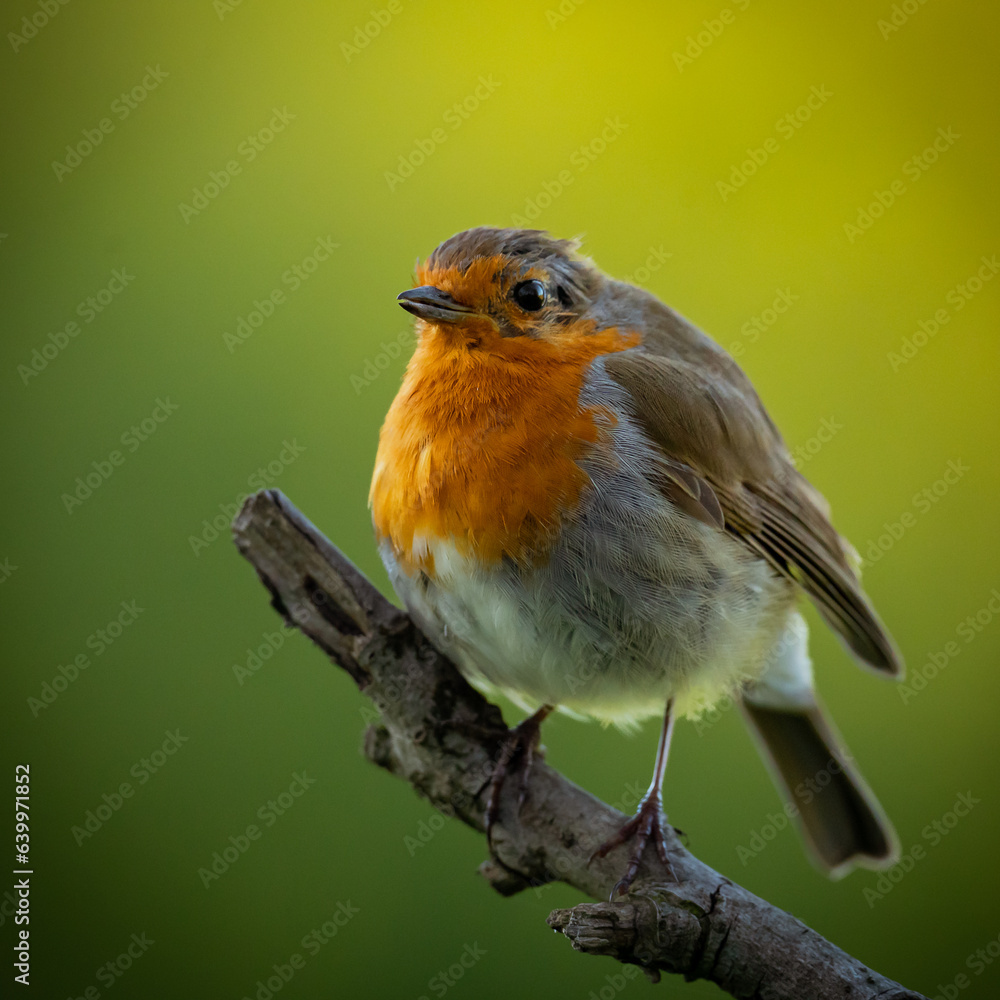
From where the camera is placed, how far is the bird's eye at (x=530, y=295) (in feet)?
9.45

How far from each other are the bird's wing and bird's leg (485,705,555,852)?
803 mm

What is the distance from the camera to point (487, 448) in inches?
107

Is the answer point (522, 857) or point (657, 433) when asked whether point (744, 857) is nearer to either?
point (522, 857)

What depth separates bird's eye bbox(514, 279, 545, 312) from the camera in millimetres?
2881

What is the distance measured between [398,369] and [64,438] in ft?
4.23

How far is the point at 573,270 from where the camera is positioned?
9.99 ft

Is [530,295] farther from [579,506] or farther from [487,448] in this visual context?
[579,506]

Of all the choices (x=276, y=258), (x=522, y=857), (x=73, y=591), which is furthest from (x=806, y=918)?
(x=276, y=258)

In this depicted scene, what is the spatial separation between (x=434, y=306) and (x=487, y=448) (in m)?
0.42

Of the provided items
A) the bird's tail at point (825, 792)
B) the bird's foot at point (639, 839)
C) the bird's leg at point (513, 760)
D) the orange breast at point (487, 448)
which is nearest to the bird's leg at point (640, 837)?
the bird's foot at point (639, 839)

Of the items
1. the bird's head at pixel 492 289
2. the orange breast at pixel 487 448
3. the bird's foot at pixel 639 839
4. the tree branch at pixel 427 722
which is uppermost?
the bird's head at pixel 492 289

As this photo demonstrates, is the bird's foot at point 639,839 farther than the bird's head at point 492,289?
No

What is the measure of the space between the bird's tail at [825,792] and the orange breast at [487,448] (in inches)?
60.4

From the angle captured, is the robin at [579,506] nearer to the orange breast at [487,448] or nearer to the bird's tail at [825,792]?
the orange breast at [487,448]
